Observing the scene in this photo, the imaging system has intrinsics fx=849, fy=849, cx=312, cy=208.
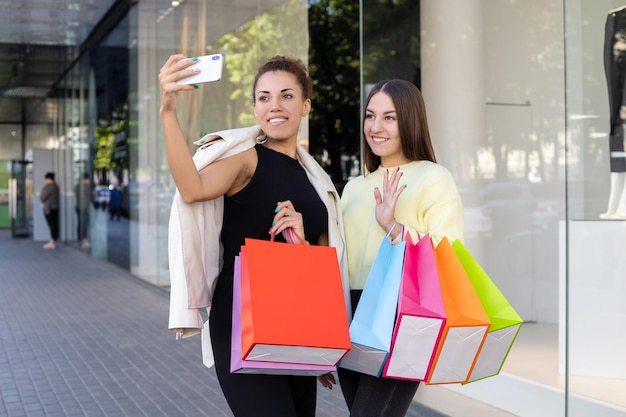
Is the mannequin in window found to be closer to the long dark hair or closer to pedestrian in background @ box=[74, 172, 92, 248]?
the long dark hair

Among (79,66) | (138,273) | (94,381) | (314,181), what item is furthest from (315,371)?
(79,66)

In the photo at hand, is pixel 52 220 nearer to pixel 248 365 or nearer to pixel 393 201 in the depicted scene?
pixel 393 201

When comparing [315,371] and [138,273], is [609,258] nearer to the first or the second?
[315,371]

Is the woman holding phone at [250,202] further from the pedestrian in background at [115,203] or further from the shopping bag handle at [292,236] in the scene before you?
the pedestrian in background at [115,203]

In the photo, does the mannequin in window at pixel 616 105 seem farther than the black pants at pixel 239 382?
Yes

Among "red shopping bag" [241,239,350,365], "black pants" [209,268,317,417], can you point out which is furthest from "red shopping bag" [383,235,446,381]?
"black pants" [209,268,317,417]

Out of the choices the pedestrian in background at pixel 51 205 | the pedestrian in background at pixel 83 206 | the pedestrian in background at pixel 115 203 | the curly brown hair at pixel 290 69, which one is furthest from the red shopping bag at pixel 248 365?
the pedestrian in background at pixel 51 205

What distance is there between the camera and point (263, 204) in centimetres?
246

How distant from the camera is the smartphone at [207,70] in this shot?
7.01 ft

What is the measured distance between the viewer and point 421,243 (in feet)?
7.46

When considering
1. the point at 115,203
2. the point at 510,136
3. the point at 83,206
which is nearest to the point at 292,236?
the point at 510,136

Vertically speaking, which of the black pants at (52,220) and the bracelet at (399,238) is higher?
the bracelet at (399,238)

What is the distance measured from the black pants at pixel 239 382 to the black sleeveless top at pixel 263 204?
93mm

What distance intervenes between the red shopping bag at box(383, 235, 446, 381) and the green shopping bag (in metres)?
0.15
